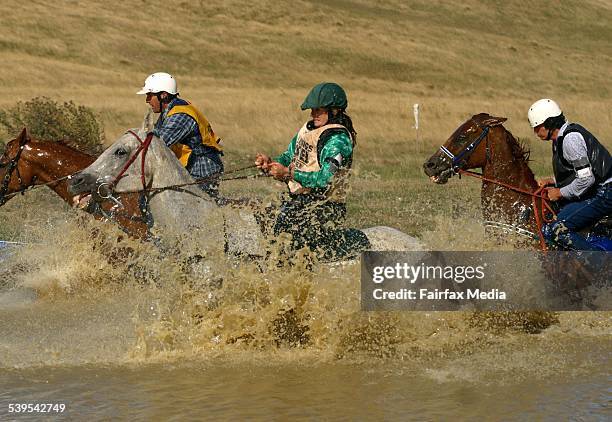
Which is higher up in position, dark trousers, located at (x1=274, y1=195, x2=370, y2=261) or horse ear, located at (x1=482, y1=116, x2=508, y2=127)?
horse ear, located at (x1=482, y1=116, x2=508, y2=127)

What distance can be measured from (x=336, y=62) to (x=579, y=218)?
5280cm

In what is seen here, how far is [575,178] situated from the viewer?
9508 mm

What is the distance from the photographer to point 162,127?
10.9 m

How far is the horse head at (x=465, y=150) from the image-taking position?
10125 millimetres

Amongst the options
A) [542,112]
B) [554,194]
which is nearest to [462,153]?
[542,112]

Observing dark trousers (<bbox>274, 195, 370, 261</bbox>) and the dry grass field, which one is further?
the dry grass field

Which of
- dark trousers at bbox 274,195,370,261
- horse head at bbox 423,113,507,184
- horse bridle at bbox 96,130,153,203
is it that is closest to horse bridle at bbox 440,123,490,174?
horse head at bbox 423,113,507,184

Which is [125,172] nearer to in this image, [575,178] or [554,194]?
[554,194]

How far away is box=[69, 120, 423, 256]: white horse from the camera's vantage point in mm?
8773

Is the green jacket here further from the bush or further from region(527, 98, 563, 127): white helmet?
the bush

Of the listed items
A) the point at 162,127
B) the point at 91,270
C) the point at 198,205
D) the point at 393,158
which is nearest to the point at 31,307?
the point at 91,270

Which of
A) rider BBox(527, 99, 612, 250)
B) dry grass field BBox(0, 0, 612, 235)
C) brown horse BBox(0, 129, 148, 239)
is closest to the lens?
rider BBox(527, 99, 612, 250)

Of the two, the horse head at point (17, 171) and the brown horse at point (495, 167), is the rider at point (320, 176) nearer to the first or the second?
the brown horse at point (495, 167)

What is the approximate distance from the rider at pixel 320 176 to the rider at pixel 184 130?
1.88m
